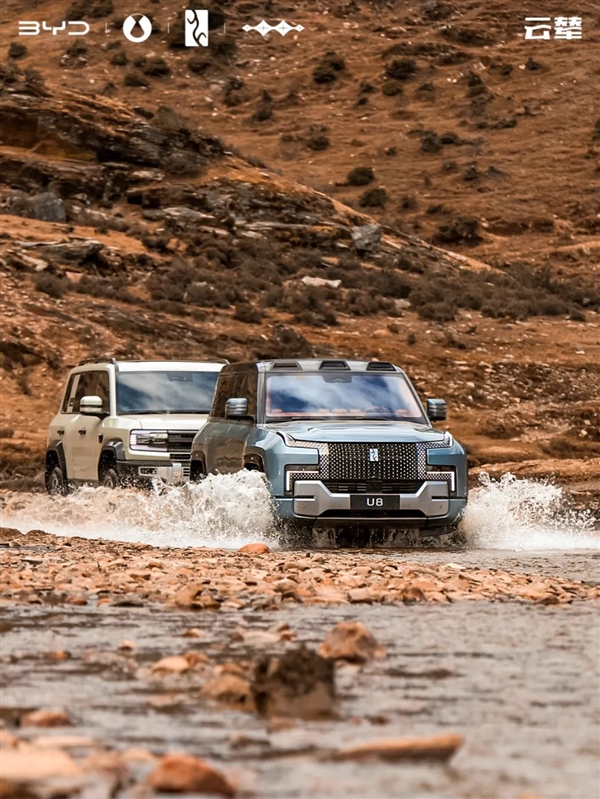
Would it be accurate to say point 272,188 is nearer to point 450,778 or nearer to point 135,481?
point 135,481

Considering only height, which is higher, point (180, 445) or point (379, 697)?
point (379, 697)

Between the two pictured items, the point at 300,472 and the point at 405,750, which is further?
the point at 300,472

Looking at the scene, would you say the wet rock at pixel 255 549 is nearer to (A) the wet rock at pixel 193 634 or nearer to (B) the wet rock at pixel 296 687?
(A) the wet rock at pixel 193 634

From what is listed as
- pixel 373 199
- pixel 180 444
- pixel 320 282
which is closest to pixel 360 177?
pixel 373 199

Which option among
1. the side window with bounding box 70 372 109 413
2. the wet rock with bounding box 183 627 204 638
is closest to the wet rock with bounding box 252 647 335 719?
the wet rock with bounding box 183 627 204 638

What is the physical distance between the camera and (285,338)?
127ft

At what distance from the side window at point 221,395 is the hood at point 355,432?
5.12ft

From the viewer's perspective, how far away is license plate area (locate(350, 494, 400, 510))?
14.8m

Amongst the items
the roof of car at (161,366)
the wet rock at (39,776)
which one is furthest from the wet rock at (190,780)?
the roof of car at (161,366)

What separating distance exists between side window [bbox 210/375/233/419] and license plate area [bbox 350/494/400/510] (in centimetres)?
247

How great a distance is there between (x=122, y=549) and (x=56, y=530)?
3982 millimetres

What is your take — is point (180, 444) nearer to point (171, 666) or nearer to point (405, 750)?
point (171, 666)

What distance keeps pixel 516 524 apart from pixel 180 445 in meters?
4.21

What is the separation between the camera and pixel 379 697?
234 inches
